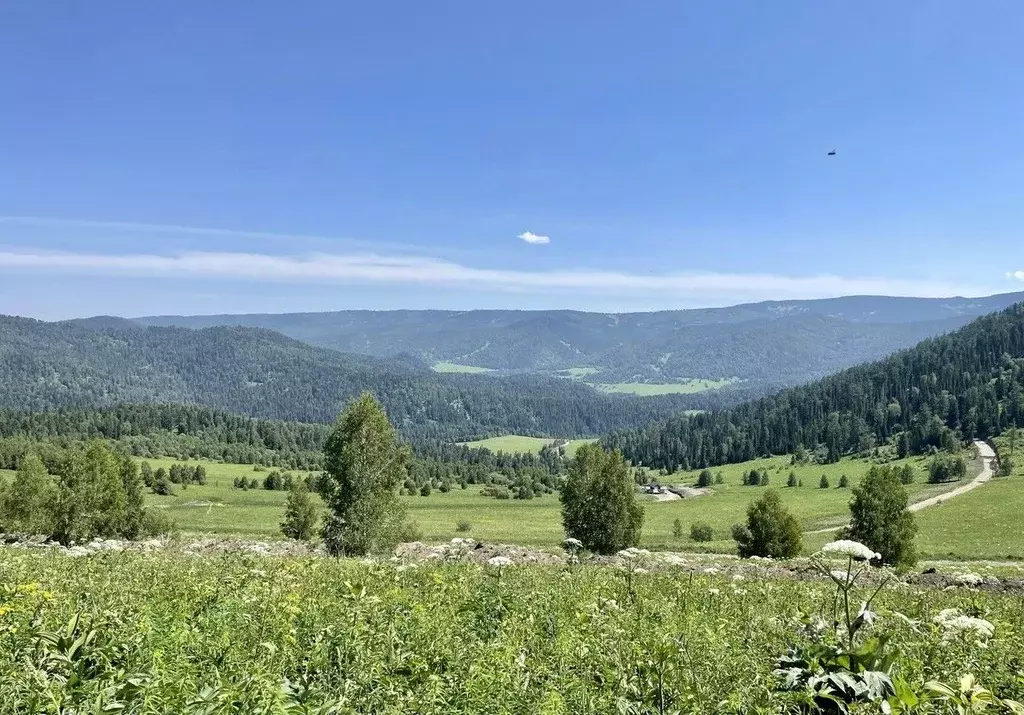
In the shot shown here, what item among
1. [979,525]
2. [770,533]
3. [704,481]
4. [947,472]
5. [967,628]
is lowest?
[704,481]

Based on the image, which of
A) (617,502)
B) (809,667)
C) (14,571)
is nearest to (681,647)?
(809,667)

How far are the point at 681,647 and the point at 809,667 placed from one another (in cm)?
155

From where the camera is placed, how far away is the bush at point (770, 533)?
4797cm

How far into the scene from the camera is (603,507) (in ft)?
141

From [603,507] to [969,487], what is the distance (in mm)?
118053

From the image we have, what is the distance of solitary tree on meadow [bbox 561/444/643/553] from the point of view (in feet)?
140

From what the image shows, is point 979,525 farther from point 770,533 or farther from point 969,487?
point 770,533

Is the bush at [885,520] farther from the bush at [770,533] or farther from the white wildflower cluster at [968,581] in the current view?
the white wildflower cluster at [968,581]

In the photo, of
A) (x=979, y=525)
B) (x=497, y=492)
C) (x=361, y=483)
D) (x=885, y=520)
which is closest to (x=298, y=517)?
(x=361, y=483)

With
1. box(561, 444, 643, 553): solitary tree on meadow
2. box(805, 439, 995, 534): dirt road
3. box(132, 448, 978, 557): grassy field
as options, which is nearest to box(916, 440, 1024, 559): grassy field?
box(132, 448, 978, 557): grassy field

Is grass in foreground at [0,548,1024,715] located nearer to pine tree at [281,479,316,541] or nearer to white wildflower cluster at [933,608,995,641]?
white wildflower cluster at [933,608,995,641]

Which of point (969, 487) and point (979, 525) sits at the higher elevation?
point (979, 525)

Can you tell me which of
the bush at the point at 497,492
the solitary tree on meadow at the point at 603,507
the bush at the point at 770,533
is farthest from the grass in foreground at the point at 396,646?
the bush at the point at 497,492

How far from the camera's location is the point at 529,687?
6.62 meters
